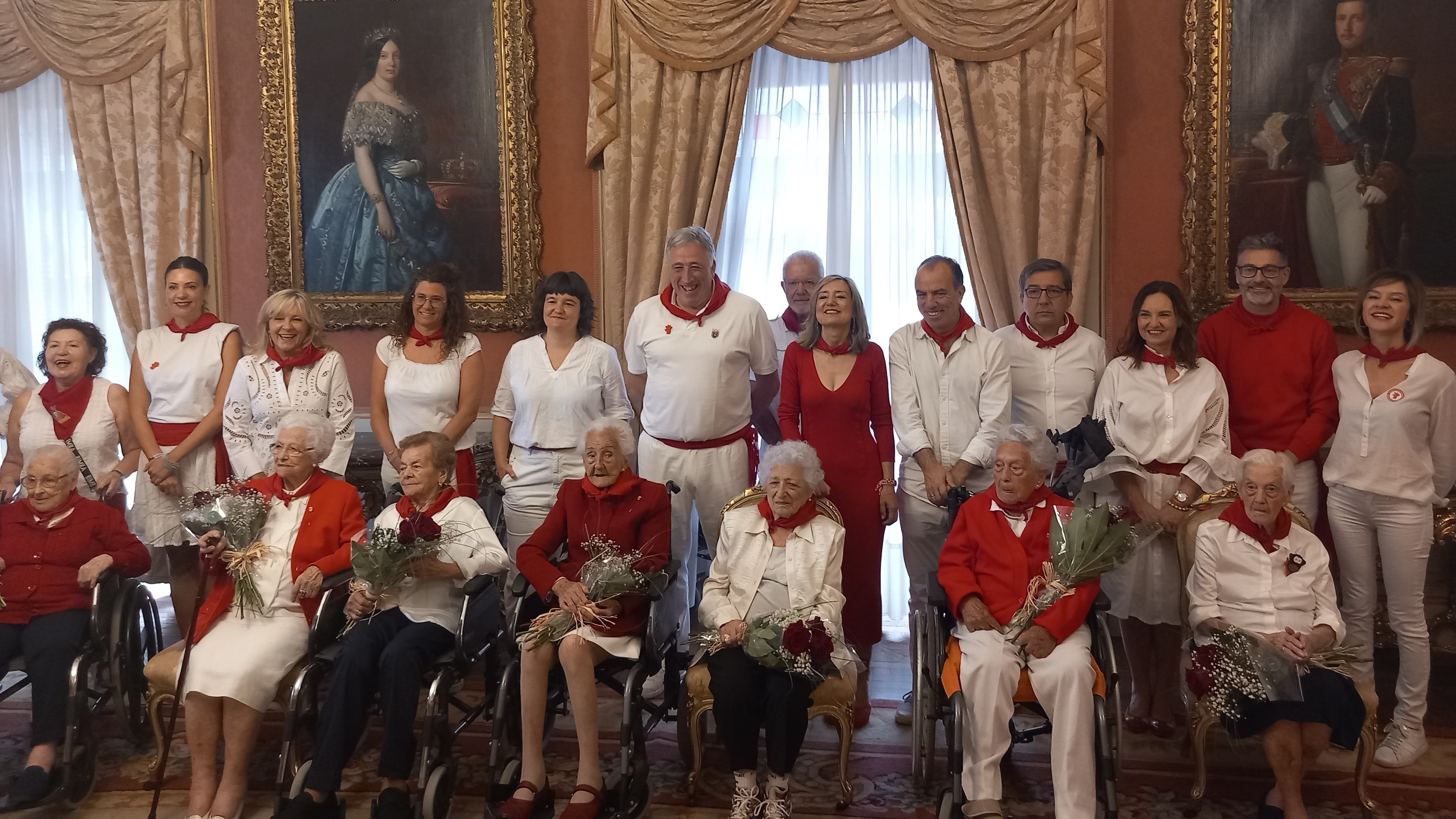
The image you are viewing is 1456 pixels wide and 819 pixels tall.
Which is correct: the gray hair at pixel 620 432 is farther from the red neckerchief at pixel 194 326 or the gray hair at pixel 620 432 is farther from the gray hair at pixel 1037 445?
the red neckerchief at pixel 194 326

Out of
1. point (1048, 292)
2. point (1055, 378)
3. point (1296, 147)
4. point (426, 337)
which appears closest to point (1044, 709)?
point (1055, 378)

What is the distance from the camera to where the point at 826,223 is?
5781mm

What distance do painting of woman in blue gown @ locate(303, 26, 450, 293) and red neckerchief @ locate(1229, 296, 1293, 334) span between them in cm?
414

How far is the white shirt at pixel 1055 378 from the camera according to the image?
4242 millimetres

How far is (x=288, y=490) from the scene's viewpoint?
3.94m

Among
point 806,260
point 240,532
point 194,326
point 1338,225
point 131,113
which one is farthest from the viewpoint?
point 131,113

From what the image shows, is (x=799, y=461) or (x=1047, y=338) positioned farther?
(x=1047, y=338)

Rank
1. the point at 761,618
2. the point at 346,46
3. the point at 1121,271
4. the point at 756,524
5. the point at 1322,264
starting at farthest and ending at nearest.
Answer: the point at 346,46 → the point at 1121,271 → the point at 1322,264 → the point at 756,524 → the point at 761,618

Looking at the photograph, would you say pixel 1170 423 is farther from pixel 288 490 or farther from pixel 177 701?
pixel 177 701

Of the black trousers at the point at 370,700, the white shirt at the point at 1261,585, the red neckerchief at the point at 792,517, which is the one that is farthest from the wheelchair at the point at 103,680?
the white shirt at the point at 1261,585

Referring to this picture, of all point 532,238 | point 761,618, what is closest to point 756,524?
point 761,618

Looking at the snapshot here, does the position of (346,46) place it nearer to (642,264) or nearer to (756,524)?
(642,264)

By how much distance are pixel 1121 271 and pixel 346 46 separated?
455 centimetres

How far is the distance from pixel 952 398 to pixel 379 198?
3667mm
